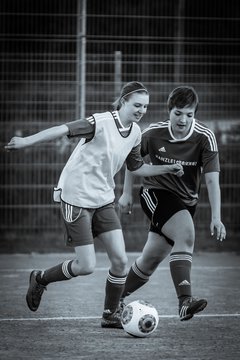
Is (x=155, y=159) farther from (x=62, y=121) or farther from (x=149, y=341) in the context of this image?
(x=62, y=121)

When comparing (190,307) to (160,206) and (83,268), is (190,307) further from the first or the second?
(160,206)

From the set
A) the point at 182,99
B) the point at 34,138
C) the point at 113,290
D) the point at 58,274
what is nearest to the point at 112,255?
the point at 113,290

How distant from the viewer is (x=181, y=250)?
750 centimetres

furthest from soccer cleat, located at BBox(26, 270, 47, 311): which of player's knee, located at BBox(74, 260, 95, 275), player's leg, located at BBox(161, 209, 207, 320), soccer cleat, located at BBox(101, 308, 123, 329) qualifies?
player's leg, located at BBox(161, 209, 207, 320)

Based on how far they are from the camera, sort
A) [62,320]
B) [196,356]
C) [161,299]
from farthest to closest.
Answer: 1. [161,299]
2. [62,320]
3. [196,356]

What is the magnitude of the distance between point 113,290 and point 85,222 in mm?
582

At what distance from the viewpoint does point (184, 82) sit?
14.0 metres

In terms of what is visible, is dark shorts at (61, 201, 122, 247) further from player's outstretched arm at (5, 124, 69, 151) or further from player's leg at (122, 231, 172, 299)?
player's outstretched arm at (5, 124, 69, 151)

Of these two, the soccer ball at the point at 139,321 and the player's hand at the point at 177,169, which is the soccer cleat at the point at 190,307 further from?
the player's hand at the point at 177,169

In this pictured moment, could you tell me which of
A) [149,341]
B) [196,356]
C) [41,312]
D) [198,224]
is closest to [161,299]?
[41,312]

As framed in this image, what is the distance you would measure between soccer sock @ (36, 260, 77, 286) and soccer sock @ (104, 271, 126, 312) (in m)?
0.29

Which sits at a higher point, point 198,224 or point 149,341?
point 149,341

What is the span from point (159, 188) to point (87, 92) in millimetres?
6178

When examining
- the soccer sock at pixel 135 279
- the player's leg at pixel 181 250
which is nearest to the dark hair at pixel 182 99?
the player's leg at pixel 181 250
